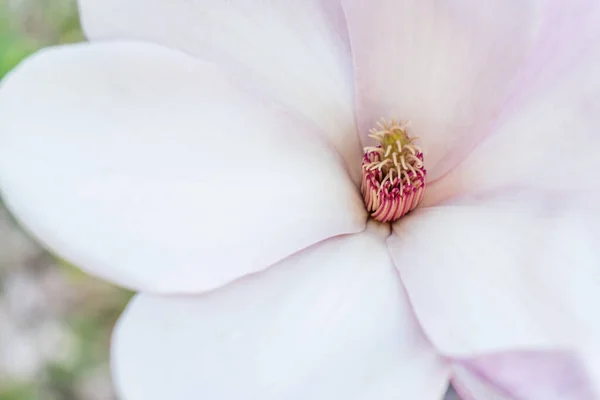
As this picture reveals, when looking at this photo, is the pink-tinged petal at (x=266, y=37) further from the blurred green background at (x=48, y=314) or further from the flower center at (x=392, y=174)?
the blurred green background at (x=48, y=314)

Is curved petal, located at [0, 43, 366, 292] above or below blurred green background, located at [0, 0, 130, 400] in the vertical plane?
above

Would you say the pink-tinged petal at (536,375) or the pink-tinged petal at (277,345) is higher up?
the pink-tinged petal at (536,375)

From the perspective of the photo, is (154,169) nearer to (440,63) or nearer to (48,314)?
(440,63)

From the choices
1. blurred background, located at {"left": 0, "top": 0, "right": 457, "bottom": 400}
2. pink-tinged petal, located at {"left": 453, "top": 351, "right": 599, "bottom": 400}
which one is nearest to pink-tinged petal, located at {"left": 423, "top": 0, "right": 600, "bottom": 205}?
pink-tinged petal, located at {"left": 453, "top": 351, "right": 599, "bottom": 400}

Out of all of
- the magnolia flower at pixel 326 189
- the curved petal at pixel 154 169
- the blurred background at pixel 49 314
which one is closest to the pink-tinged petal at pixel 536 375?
the magnolia flower at pixel 326 189

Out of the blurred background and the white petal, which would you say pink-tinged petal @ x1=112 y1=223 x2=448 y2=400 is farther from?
the blurred background

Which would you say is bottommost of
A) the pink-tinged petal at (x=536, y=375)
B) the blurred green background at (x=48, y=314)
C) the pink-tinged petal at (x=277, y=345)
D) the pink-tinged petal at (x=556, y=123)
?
the blurred green background at (x=48, y=314)

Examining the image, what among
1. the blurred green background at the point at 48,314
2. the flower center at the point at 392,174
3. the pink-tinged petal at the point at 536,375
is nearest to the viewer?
the pink-tinged petal at the point at 536,375

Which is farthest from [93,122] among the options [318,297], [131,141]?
[318,297]
